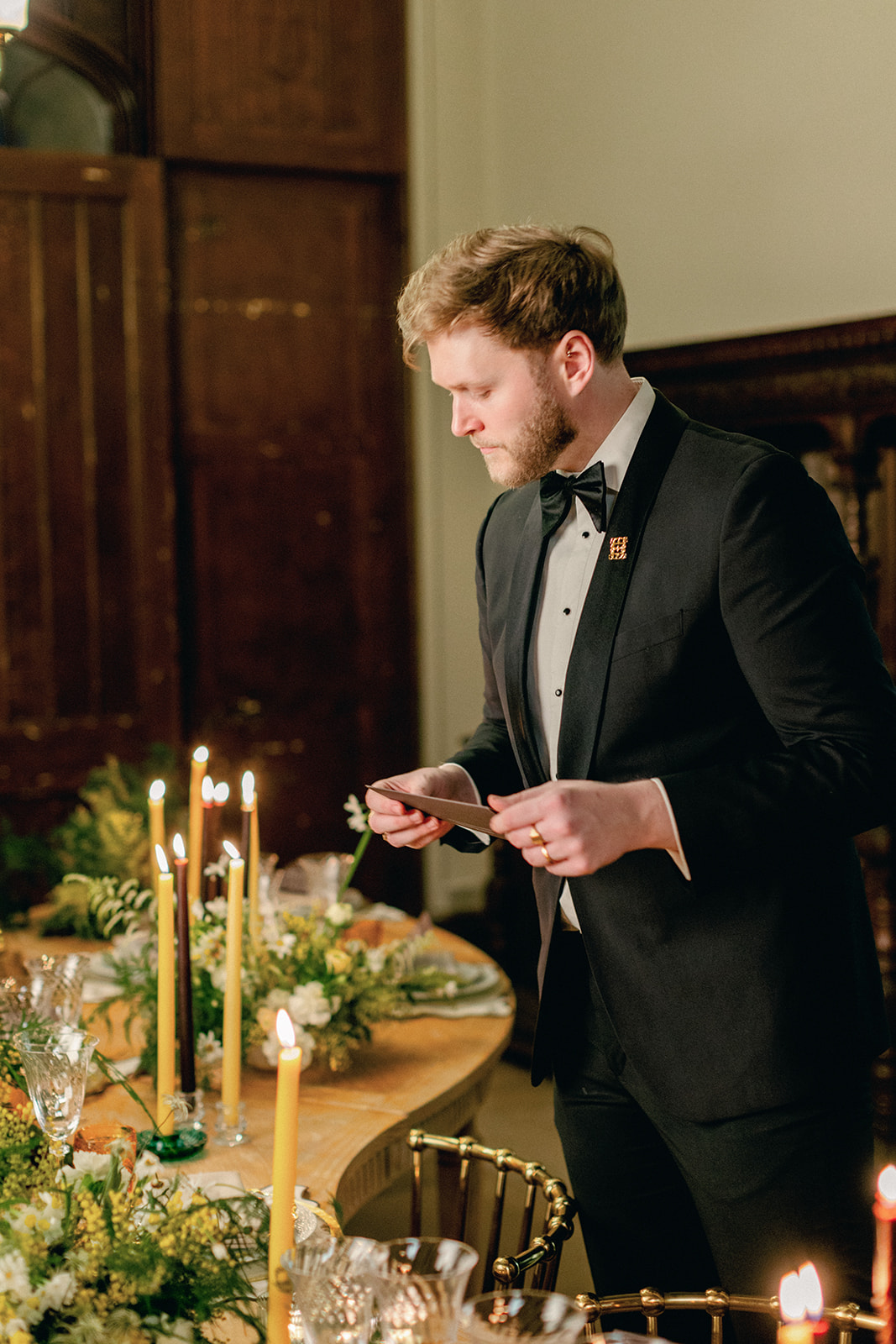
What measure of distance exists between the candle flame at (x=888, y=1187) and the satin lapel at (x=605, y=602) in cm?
77

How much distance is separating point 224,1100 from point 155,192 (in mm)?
3633

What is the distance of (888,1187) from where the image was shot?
2.70 ft

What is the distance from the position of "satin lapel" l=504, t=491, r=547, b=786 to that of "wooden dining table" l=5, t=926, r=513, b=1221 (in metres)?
0.50

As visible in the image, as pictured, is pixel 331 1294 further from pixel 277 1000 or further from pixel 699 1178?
pixel 277 1000

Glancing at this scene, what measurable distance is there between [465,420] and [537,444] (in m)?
0.10

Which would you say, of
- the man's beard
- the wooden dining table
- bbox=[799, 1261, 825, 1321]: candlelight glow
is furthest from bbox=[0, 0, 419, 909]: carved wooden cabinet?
bbox=[799, 1261, 825, 1321]: candlelight glow

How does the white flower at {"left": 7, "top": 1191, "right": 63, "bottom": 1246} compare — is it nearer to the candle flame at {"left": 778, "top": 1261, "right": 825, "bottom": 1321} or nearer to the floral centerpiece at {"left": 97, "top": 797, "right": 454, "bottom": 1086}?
the candle flame at {"left": 778, "top": 1261, "right": 825, "bottom": 1321}

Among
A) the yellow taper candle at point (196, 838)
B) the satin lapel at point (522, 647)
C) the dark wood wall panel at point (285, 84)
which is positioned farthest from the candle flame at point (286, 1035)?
the dark wood wall panel at point (285, 84)

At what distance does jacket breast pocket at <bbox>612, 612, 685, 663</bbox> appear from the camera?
5.00ft

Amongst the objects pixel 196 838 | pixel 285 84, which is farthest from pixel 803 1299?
pixel 285 84

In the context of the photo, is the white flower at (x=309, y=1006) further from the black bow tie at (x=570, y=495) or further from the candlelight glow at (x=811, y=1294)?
the candlelight glow at (x=811, y=1294)

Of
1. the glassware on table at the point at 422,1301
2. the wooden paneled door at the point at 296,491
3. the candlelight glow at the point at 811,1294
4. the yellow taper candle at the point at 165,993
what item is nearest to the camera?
Result: the candlelight glow at the point at 811,1294

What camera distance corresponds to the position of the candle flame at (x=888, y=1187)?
0.78 m

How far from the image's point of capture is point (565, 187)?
484 cm
